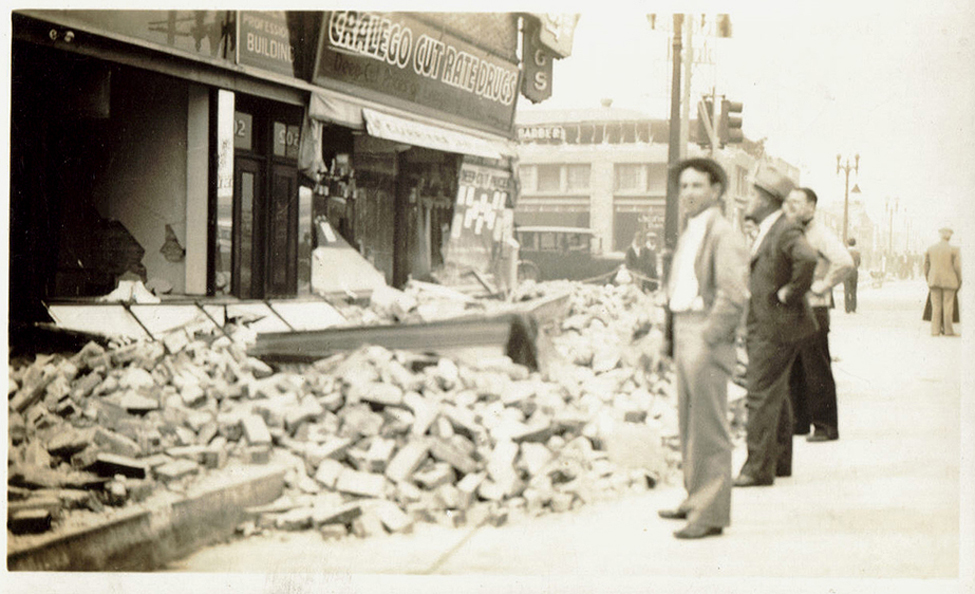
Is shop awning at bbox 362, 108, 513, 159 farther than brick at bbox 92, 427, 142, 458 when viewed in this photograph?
Yes

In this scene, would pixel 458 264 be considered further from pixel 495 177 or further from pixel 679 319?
pixel 679 319

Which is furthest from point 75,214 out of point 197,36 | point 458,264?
point 458,264

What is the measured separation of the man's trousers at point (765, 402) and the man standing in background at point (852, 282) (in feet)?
1.86

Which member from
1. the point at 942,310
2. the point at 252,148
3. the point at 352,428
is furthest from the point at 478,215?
the point at 942,310

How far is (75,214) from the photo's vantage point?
5.42 metres

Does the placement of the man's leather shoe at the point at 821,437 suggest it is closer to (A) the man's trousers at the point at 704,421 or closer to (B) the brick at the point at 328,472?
(A) the man's trousers at the point at 704,421

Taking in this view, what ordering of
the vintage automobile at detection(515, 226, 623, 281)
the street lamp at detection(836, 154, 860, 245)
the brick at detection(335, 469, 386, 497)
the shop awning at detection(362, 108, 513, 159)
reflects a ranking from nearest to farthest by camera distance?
the brick at detection(335, 469, 386, 497) < the vintage automobile at detection(515, 226, 623, 281) < the street lamp at detection(836, 154, 860, 245) < the shop awning at detection(362, 108, 513, 159)

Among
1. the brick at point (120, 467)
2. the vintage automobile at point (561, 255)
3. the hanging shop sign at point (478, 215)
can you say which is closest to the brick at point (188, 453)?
the brick at point (120, 467)

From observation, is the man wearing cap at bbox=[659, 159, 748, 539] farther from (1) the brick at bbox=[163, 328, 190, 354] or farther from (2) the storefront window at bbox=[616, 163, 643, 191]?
(1) the brick at bbox=[163, 328, 190, 354]

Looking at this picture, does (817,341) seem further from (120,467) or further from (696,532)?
(120,467)

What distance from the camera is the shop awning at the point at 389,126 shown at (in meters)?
6.02

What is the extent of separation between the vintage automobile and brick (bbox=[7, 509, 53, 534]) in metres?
3.11

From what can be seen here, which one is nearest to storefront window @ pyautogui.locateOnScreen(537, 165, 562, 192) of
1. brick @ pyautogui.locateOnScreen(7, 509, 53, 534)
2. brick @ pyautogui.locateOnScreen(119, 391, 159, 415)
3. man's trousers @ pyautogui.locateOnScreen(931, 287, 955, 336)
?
man's trousers @ pyautogui.locateOnScreen(931, 287, 955, 336)

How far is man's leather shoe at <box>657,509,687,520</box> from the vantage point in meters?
5.11
